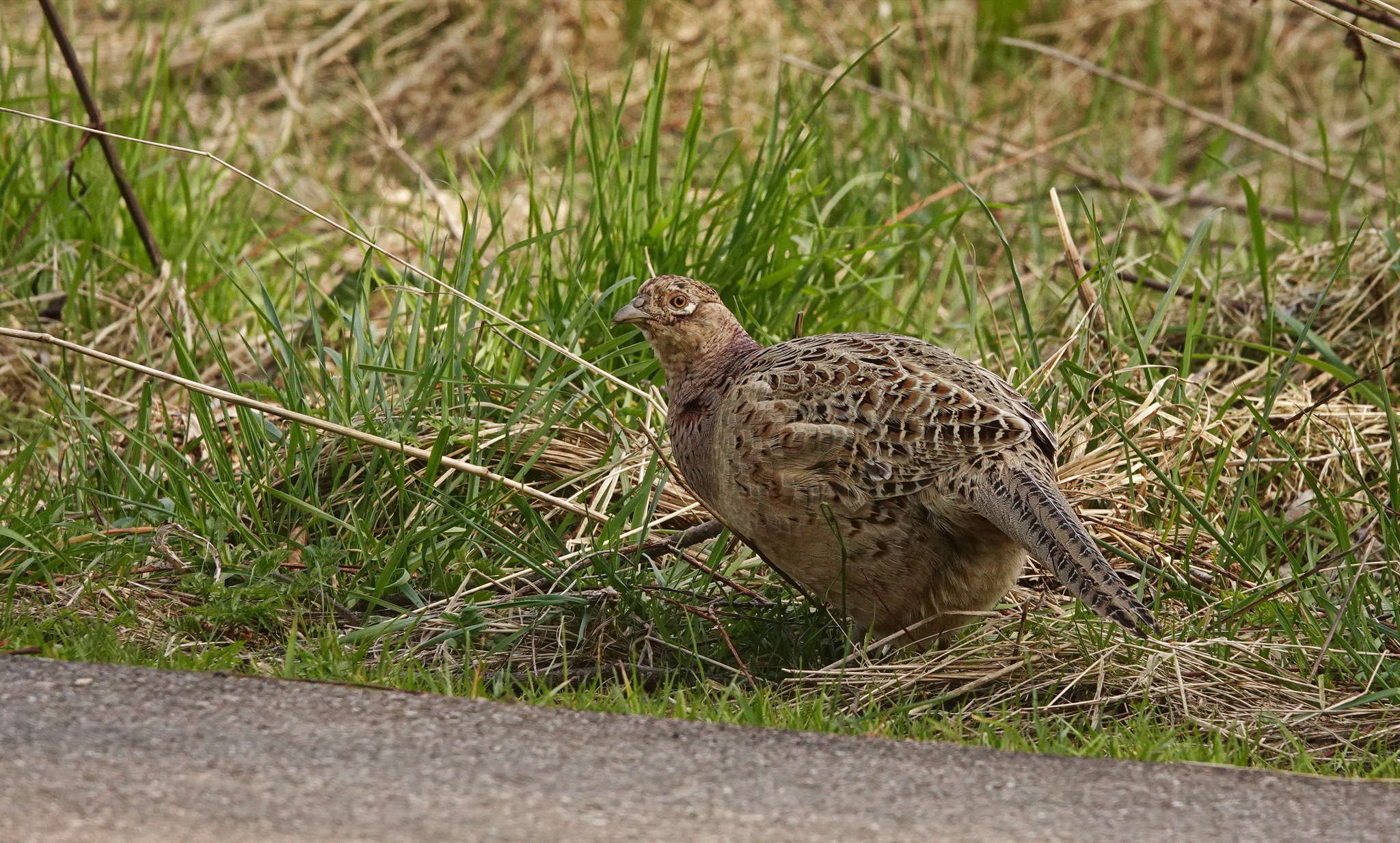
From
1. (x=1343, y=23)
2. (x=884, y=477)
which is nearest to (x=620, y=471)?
(x=884, y=477)

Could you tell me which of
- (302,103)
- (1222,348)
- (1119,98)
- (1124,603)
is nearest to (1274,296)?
(1222,348)

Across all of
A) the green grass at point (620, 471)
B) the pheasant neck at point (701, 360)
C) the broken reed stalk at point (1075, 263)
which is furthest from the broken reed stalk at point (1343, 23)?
the pheasant neck at point (701, 360)

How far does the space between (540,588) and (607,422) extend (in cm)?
83

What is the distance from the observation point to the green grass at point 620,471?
367cm

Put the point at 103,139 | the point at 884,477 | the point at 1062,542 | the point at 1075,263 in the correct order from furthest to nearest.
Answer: the point at 103,139
the point at 1075,263
the point at 884,477
the point at 1062,542

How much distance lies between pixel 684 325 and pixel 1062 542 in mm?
1438

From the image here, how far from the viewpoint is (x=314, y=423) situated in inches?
158

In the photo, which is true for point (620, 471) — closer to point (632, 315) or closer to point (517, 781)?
point (632, 315)

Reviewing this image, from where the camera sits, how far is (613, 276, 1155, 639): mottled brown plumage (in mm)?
3652

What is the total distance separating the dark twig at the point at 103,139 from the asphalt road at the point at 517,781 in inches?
120

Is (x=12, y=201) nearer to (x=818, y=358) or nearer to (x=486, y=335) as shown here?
(x=486, y=335)

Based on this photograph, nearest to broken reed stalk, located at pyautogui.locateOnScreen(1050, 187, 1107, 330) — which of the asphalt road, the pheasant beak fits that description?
the pheasant beak

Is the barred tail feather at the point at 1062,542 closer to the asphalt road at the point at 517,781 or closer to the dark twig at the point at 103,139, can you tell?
the asphalt road at the point at 517,781

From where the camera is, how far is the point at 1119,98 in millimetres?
9578
